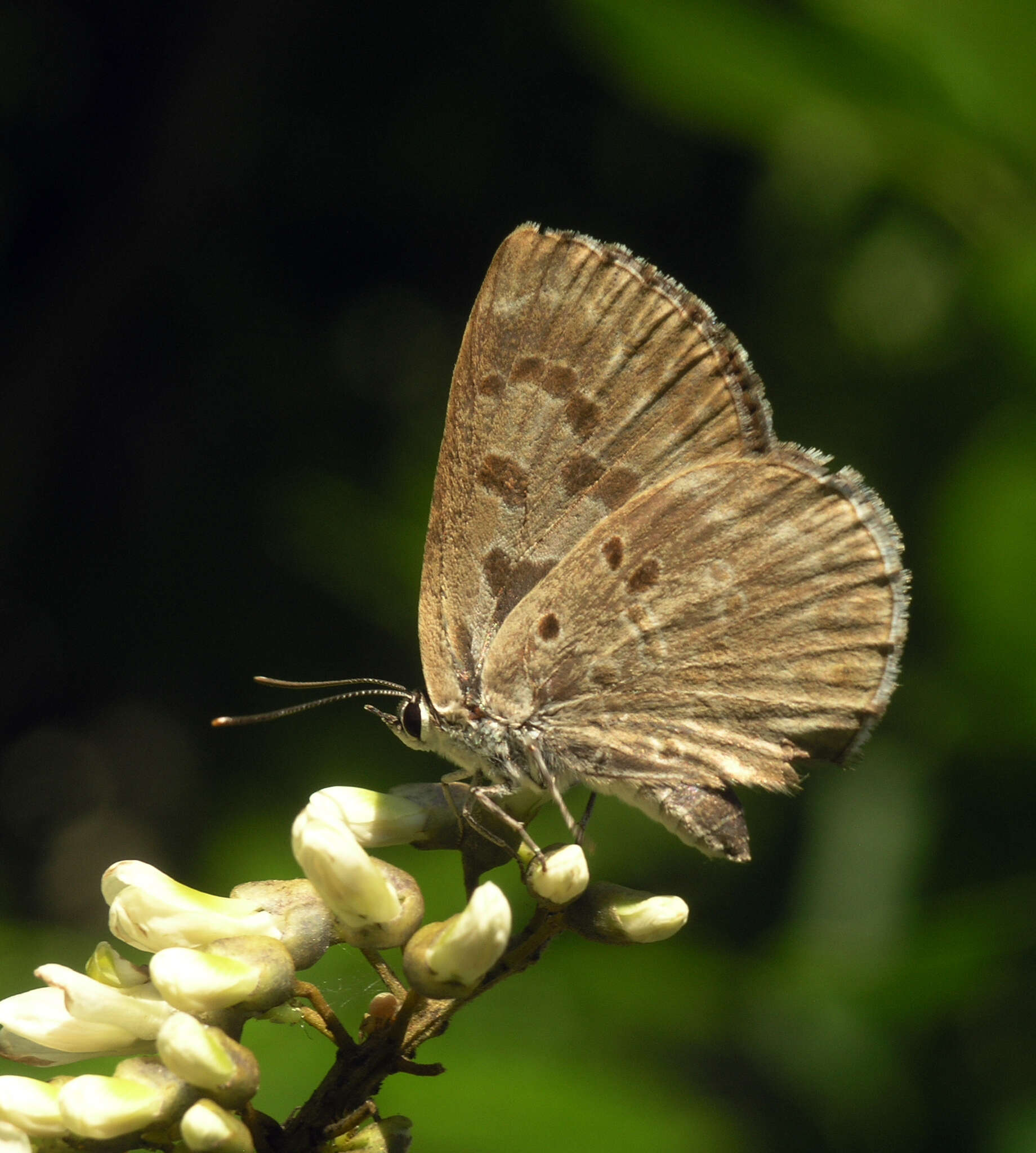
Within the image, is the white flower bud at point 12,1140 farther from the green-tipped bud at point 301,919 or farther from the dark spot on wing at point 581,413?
the dark spot on wing at point 581,413

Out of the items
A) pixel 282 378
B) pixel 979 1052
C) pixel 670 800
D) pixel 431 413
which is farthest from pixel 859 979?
pixel 282 378

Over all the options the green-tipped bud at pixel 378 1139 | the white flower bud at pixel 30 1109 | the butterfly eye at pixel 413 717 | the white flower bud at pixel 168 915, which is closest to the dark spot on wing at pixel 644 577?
the butterfly eye at pixel 413 717

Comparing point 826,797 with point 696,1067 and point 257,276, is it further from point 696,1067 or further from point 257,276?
point 257,276

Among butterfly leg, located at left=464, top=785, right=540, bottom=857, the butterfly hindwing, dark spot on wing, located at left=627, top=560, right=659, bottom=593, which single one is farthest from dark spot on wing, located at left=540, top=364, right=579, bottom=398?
butterfly leg, located at left=464, top=785, right=540, bottom=857

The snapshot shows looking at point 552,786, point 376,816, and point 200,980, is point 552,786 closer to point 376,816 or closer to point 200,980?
point 376,816

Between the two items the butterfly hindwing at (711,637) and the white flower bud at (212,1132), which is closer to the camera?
the white flower bud at (212,1132)

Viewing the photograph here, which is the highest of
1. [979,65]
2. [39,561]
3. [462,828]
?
[979,65]

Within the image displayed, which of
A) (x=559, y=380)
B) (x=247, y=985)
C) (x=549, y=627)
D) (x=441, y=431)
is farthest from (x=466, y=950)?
(x=441, y=431)
